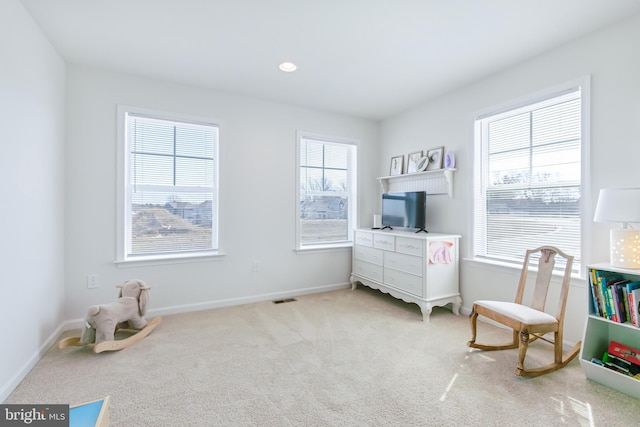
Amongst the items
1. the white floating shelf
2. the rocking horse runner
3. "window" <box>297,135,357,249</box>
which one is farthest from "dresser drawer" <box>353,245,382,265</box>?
the rocking horse runner

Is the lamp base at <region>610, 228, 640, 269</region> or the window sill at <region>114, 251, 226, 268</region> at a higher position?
the lamp base at <region>610, 228, 640, 269</region>

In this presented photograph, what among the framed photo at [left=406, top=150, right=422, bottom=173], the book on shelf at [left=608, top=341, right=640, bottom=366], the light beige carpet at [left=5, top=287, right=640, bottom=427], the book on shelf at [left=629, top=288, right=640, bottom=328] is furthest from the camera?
the framed photo at [left=406, top=150, right=422, bottom=173]

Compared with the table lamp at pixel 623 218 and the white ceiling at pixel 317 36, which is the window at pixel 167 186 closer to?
the white ceiling at pixel 317 36

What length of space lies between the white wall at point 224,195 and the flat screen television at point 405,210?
0.52 metres

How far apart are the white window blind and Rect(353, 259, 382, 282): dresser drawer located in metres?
1.89

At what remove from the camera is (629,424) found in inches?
61.6

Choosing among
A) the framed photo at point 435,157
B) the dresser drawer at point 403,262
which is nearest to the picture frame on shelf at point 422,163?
the framed photo at point 435,157

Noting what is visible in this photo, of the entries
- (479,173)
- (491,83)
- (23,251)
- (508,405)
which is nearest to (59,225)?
(23,251)

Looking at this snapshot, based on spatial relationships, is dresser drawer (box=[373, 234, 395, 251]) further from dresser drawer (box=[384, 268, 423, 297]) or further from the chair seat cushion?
the chair seat cushion

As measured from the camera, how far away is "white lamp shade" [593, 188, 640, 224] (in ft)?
5.91

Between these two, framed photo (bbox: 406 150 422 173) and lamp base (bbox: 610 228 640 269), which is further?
framed photo (bbox: 406 150 422 173)

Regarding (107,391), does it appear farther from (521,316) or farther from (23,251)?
(521,316)

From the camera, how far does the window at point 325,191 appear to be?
4059 millimetres

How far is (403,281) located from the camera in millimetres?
3301
